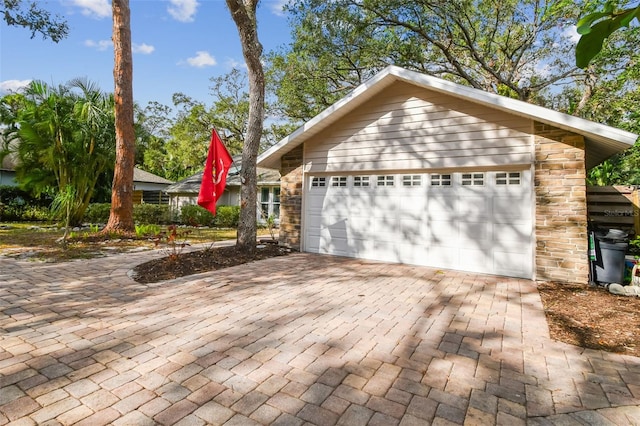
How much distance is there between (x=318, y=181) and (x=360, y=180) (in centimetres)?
119

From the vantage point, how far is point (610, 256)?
19.5ft

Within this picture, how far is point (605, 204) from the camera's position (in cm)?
718

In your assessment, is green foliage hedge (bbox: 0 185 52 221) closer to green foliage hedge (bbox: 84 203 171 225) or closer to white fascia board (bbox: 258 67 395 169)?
green foliage hedge (bbox: 84 203 171 225)

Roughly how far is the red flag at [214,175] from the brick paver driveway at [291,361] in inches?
118

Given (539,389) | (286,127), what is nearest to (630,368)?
(539,389)

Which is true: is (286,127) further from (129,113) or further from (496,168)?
(496,168)

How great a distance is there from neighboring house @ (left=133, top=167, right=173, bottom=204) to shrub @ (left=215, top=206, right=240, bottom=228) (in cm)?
771

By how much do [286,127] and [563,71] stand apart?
15.6 metres

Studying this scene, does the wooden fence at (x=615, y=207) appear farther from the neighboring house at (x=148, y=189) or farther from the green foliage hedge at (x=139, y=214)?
the neighboring house at (x=148, y=189)

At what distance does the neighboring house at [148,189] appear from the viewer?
22531 millimetres


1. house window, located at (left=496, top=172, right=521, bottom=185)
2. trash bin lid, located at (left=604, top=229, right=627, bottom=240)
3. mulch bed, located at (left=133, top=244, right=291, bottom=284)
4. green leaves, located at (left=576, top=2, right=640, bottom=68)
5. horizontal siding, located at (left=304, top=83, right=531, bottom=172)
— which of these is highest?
horizontal siding, located at (left=304, top=83, right=531, bottom=172)

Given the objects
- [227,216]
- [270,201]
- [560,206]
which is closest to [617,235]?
[560,206]

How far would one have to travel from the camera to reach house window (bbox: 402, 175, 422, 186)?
764 cm

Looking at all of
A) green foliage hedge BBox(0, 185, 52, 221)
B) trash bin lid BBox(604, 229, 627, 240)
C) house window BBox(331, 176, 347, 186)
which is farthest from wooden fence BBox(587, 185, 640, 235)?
green foliage hedge BBox(0, 185, 52, 221)
